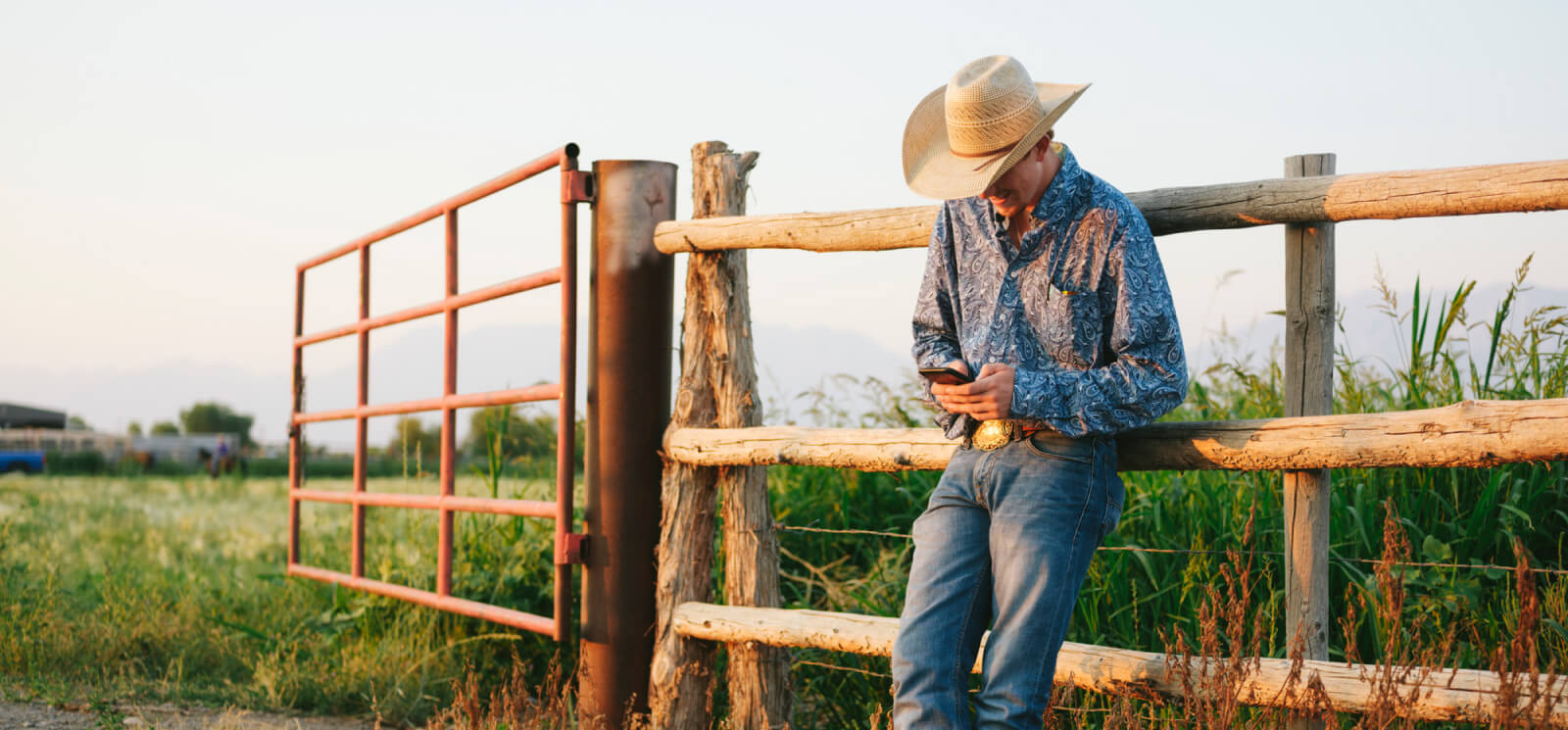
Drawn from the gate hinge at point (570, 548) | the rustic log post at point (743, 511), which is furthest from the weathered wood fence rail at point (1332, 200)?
the gate hinge at point (570, 548)

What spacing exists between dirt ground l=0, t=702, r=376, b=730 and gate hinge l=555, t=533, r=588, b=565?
127 centimetres

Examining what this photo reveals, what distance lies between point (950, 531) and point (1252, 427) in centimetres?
81

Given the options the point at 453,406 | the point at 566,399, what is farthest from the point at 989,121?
the point at 453,406

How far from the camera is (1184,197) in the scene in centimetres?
321

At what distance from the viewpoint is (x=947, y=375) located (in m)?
2.78

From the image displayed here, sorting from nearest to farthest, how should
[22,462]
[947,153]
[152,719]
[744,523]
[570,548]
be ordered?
[947,153], [744,523], [570,548], [152,719], [22,462]

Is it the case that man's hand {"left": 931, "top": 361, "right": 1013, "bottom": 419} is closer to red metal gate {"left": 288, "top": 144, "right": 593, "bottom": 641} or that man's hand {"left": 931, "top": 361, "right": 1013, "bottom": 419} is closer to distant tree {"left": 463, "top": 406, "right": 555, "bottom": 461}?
red metal gate {"left": 288, "top": 144, "right": 593, "bottom": 641}

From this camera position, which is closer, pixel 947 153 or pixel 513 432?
pixel 947 153

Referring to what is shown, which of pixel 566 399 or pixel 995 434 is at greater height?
pixel 566 399

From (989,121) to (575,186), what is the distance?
2.09 meters

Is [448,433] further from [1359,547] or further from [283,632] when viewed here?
[1359,547]

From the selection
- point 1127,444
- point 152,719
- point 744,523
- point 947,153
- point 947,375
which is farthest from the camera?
point 152,719

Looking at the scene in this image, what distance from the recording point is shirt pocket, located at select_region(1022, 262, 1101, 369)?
2799 mm

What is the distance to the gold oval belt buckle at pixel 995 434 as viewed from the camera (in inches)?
112
